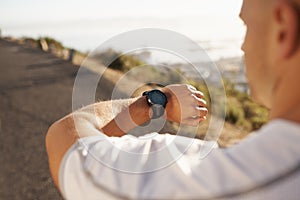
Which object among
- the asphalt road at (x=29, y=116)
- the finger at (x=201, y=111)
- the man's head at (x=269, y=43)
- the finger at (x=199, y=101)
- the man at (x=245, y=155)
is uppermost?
the man's head at (x=269, y=43)

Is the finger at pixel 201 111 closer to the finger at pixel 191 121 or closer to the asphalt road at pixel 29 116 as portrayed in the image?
→ the finger at pixel 191 121

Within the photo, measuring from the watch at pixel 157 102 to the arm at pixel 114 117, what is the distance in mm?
15

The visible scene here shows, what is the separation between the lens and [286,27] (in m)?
0.78

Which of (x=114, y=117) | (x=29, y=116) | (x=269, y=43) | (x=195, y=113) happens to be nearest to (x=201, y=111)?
(x=195, y=113)

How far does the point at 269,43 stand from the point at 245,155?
0.66 feet

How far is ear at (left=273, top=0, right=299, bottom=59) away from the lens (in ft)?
2.54

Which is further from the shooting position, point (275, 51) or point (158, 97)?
point (158, 97)

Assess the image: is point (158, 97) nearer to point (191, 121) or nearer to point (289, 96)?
point (191, 121)

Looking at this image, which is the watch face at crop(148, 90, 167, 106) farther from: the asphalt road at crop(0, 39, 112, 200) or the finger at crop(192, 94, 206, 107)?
the asphalt road at crop(0, 39, 112, 200)

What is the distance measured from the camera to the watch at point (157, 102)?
126 cm

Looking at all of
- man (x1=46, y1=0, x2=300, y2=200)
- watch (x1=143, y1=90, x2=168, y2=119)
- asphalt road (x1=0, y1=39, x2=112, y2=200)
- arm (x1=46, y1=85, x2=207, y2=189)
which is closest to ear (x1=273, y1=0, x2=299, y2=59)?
man (x1=46, y1=0, x2=300, y2=200)

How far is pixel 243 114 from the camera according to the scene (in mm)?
10688

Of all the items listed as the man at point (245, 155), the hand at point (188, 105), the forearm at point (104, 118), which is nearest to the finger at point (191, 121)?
the hand at point (188, 105)

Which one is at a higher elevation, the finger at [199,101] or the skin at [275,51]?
the skin at [275,51]
